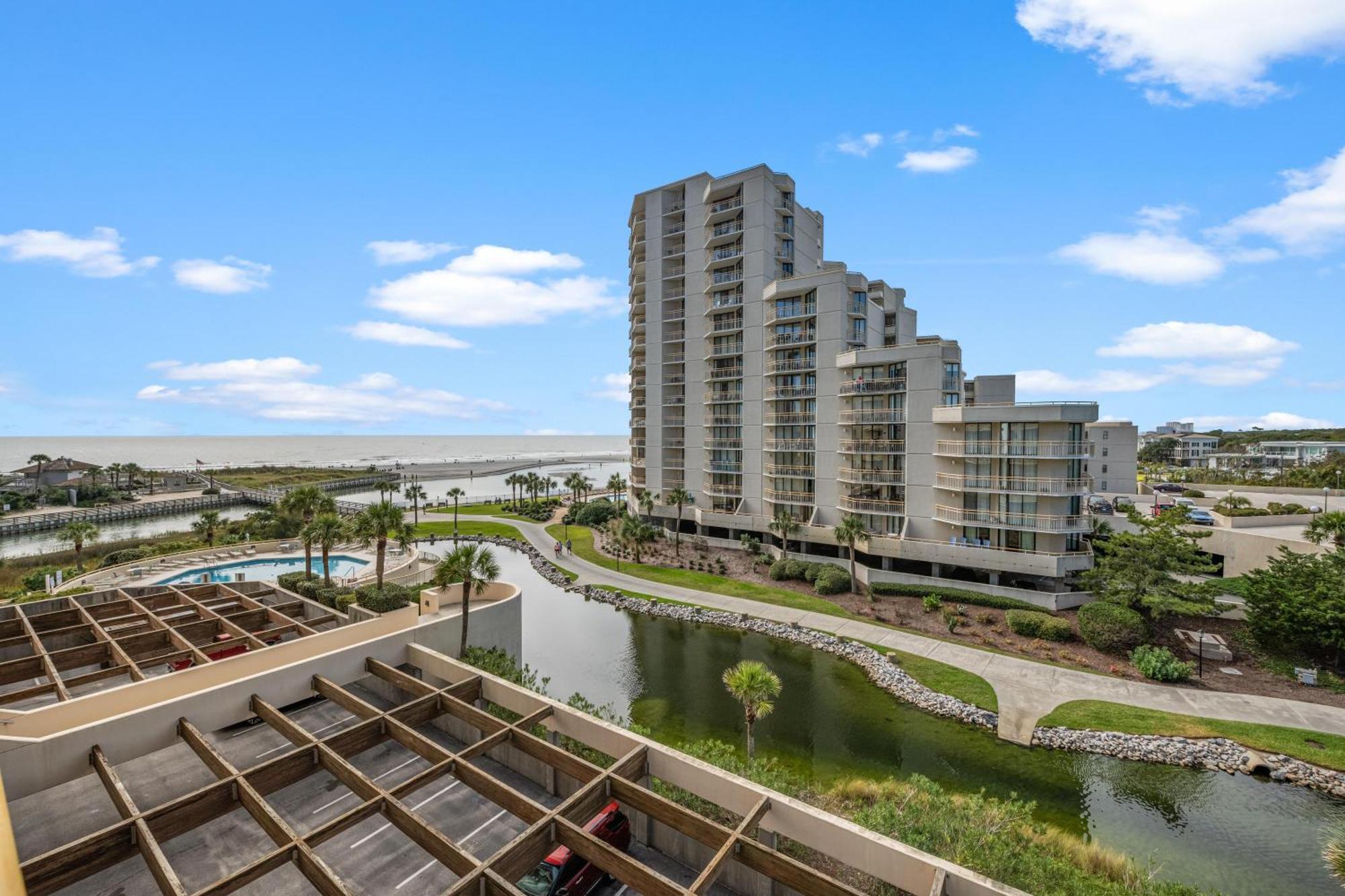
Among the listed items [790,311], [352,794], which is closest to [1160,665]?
[790,311]

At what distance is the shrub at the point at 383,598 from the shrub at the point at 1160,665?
39208 mm

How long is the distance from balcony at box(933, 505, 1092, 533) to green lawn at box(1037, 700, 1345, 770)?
1423cm

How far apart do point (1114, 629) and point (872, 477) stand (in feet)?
60.9

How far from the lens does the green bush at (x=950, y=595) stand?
37.4 meters

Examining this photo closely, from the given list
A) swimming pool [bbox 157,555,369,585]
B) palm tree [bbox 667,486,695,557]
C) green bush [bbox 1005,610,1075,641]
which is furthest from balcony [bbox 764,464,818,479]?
swimming pool [bbox 157,555,369,585]

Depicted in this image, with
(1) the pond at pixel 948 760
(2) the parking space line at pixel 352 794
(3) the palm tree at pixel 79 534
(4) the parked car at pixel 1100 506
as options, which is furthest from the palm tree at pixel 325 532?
(4) the parked car at pixel 1100 506

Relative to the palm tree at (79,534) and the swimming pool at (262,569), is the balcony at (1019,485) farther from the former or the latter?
the palm tree at (79,534)

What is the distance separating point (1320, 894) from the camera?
52.3 ft

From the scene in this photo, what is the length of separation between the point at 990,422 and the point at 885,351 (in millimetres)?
9550

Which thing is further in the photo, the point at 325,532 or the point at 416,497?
the point at 416,497

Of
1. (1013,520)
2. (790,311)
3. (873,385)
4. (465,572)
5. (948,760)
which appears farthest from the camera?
(790,311)

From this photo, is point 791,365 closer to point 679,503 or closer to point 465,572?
point 679,503

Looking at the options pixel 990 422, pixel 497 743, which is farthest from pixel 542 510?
pixel 497 743

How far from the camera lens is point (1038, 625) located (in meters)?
33.5
